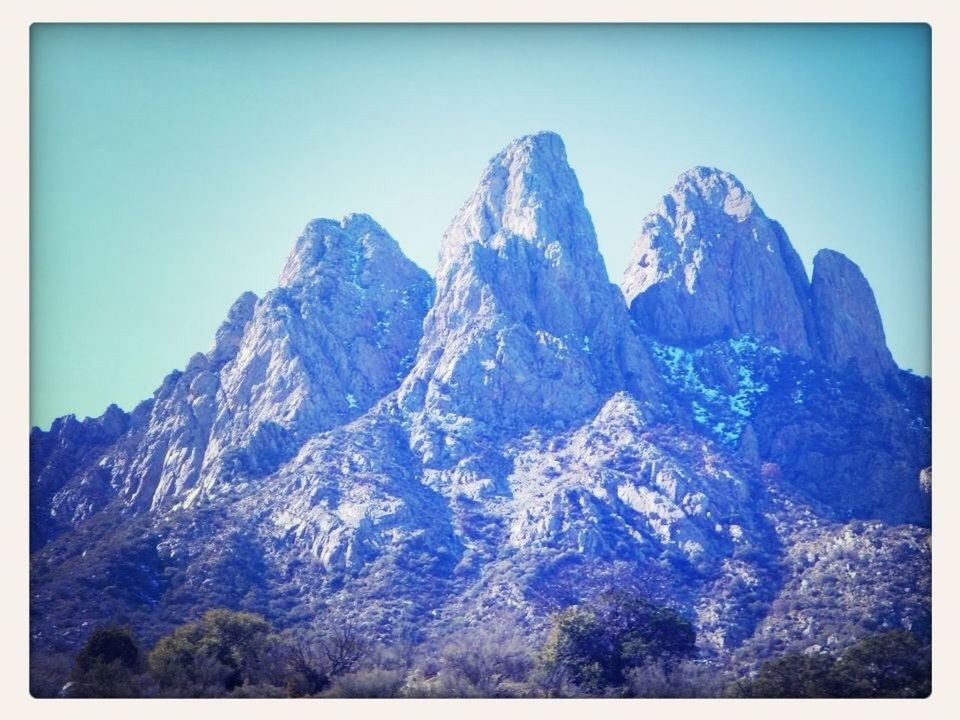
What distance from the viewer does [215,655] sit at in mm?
43188

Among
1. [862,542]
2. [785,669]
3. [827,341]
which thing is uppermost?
[827,341]

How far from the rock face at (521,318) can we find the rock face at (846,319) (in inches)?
391

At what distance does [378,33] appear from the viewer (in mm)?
42812

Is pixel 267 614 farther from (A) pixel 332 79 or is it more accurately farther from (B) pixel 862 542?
(B) pixel 862 542

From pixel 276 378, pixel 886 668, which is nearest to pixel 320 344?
pixel 276 378

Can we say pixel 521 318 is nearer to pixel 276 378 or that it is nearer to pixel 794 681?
pixel 276 378

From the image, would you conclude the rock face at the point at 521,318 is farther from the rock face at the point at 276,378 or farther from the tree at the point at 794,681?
the tree at the point at 794,681

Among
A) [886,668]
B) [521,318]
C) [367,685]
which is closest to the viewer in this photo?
[886,668]

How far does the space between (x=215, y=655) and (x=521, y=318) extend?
32.3 metres

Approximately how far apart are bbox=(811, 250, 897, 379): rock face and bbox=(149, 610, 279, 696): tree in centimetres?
3066

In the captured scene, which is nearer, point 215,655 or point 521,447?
point 215,655

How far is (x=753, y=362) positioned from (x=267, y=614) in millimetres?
31700

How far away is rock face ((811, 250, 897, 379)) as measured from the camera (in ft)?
207

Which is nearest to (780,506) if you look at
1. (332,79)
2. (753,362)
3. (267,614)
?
(753,362)
